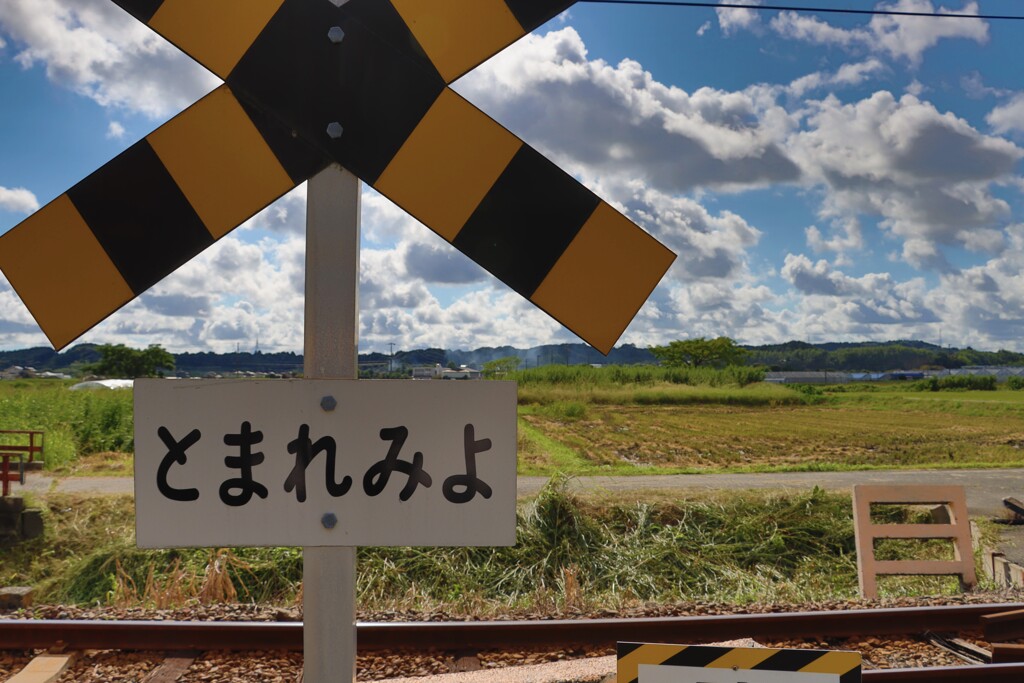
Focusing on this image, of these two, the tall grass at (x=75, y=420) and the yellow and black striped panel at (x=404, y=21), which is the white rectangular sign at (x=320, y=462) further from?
the tall grass at (x=75, y=420)

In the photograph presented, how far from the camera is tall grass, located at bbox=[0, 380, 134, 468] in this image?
393 inches

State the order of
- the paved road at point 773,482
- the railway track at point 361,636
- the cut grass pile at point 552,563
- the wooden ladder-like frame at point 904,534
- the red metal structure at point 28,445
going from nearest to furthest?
the railway track at point 361,636
the cut grass pile at point 552,563
the wooden ladder-like frame at point 904,534
the red metal structure at point 28,445
the paved road at point 773,482

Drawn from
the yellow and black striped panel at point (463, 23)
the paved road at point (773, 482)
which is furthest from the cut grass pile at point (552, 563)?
the yellow and black striped panel at point (463, 23)

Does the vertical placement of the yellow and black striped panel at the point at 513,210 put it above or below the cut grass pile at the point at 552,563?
above

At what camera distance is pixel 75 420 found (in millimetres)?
10570

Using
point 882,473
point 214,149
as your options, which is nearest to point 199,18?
point 214,149

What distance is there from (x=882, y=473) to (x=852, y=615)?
8.28 m

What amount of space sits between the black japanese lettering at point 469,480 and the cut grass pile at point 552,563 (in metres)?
3.54

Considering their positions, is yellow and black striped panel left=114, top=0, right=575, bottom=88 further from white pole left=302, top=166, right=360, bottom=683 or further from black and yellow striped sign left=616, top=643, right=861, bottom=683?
black and yellow striped sign left=616, top=643, right=861, bottom=683

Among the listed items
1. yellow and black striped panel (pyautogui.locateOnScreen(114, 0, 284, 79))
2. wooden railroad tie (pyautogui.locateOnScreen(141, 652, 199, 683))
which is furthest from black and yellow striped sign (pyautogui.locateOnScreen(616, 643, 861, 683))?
wooden railroad tie (pyautogui.locateOnScreen(141, 652, 199, 683))

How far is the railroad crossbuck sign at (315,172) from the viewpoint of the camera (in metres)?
1.37

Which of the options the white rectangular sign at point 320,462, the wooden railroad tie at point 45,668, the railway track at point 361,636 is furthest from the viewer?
the railway track at point 361,636

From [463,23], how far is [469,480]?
0.94m

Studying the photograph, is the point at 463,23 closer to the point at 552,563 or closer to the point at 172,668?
the point at 172,668
